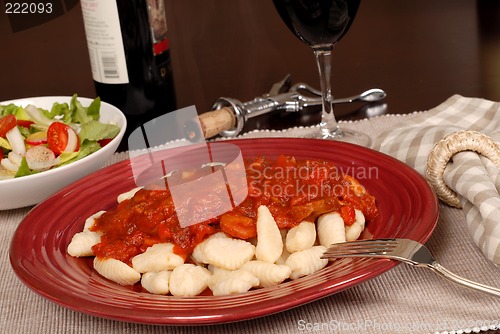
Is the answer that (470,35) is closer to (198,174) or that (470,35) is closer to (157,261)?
(198,174)

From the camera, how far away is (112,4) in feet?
5.43

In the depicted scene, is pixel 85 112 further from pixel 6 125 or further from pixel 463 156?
pixel 463 156

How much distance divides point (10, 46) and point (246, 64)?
864 mm

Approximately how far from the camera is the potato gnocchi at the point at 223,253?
102 centimetres

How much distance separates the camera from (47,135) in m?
1.52

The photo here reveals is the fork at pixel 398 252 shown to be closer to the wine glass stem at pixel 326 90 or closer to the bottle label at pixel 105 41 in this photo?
the wine glass stem at pixel 326 90

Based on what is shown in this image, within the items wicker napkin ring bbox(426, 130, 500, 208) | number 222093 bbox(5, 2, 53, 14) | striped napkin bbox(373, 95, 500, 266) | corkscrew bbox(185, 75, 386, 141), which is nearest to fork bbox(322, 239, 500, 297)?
striped napkin bbox(373, 95, 500, 266)

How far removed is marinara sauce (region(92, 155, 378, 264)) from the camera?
110 cm

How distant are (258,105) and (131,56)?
30 cm

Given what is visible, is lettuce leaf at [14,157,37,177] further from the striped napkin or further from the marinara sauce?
the striped napkin

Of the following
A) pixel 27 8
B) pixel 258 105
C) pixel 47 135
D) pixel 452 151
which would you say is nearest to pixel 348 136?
pixel 258 105

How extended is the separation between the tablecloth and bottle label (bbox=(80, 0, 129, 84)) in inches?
25.9

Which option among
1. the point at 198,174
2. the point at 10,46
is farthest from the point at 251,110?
the point at 10,46

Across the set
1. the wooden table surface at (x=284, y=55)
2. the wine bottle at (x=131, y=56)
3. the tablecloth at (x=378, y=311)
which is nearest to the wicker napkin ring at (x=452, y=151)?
the tablecloth at (x=378, y=311)
